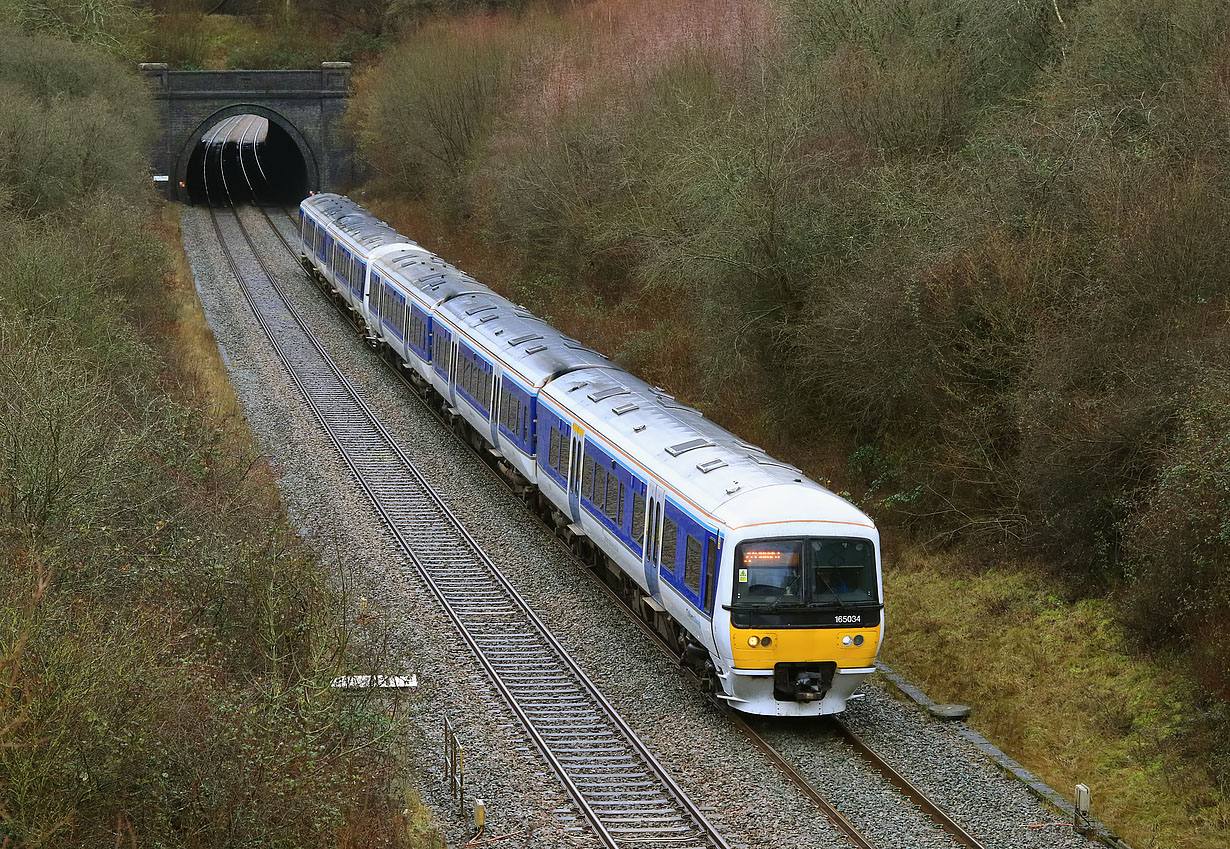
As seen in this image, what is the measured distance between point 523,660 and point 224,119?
46.3m

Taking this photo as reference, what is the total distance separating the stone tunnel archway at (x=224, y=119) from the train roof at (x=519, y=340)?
3273cm

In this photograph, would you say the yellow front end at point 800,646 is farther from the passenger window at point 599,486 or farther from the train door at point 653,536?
the passenger window at point 599,486

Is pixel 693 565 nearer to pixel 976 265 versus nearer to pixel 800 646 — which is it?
pixel 800 646

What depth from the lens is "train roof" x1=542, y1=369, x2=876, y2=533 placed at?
45.5 ft

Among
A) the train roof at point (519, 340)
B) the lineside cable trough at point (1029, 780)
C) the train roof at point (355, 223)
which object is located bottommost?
the lineside cable trough at point (1029, 780)

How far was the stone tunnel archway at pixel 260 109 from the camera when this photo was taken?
54594 mm

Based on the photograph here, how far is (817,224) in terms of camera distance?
71.3 ft

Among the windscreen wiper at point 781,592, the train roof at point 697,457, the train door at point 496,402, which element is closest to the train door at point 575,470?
the train roof at point 697,457

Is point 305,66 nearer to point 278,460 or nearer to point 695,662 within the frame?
point 278,460

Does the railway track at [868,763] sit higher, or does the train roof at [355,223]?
the train roof at [355,223]

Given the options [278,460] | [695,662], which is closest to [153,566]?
[695,662]

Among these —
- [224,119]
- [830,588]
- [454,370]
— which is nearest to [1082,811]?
[830,588]

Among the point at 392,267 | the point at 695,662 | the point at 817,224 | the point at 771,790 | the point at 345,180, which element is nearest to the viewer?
the point at 771,790

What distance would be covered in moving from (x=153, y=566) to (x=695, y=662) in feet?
19.2
